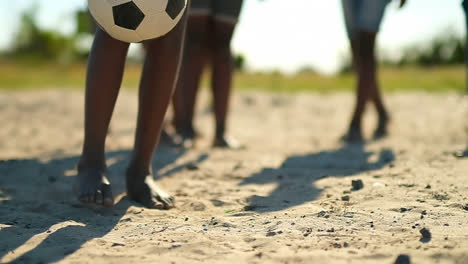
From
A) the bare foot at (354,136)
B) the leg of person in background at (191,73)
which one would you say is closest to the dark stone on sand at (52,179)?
the leg of person in background at (191,73)

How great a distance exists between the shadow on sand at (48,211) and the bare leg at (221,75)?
32.0 inches

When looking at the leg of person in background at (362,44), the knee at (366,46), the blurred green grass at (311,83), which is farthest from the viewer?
the blurred green grass at (311,83)

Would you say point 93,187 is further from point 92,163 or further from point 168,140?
point 168,140

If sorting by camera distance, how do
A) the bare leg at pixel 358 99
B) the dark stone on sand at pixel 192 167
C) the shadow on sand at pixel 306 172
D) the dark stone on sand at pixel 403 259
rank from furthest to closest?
the bare leg at pixel 358 99
the dark stone on sand at pixel 192 167
the shadow on sand at pixel 306 172
the dark stone on sand at pixel 403 259

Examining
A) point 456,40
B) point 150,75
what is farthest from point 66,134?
point 456,40

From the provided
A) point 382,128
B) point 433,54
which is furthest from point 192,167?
point 433,54

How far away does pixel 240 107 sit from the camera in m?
8.36

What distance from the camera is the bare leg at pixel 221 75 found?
14.5ft

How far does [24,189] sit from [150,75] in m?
1.09

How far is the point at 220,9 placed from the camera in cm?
430

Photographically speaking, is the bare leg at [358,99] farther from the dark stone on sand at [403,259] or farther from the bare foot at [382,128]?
the dark stone on sand at [403,259]

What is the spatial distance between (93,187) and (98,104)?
390 mm

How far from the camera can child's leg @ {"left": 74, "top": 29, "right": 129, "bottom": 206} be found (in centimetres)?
247

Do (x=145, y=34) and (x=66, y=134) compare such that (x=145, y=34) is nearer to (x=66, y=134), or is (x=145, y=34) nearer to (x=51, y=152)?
(x=51, y=152)
